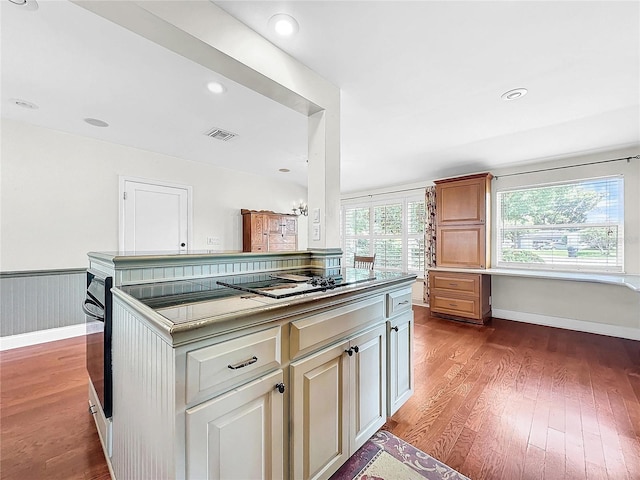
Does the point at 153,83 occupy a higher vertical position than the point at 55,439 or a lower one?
higher

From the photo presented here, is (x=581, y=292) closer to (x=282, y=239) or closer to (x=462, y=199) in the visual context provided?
(x=462, y=199)

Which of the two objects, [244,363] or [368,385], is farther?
[368,385]

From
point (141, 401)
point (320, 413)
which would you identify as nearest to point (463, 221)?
point (320, 413)

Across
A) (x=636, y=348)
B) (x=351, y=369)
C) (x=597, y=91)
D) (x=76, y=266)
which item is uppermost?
(x=597, y=91)

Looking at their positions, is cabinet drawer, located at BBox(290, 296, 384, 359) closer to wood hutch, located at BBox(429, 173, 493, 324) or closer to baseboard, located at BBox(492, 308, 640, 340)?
wood hutch, located at BBox(429, 173, 493, 324)

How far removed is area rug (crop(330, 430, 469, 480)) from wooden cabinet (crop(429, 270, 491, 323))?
115 inches

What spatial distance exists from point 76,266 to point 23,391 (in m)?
1.64

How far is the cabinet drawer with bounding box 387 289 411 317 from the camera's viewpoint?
1719 millimetres

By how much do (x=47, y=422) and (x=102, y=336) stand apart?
1090mm

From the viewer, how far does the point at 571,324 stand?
3789 millimetres

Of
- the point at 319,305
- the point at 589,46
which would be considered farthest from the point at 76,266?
the point at 589,46

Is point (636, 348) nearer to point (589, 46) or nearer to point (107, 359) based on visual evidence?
point (589, 46)

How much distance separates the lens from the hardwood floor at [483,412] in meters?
1.50

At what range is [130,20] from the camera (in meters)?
1.31
